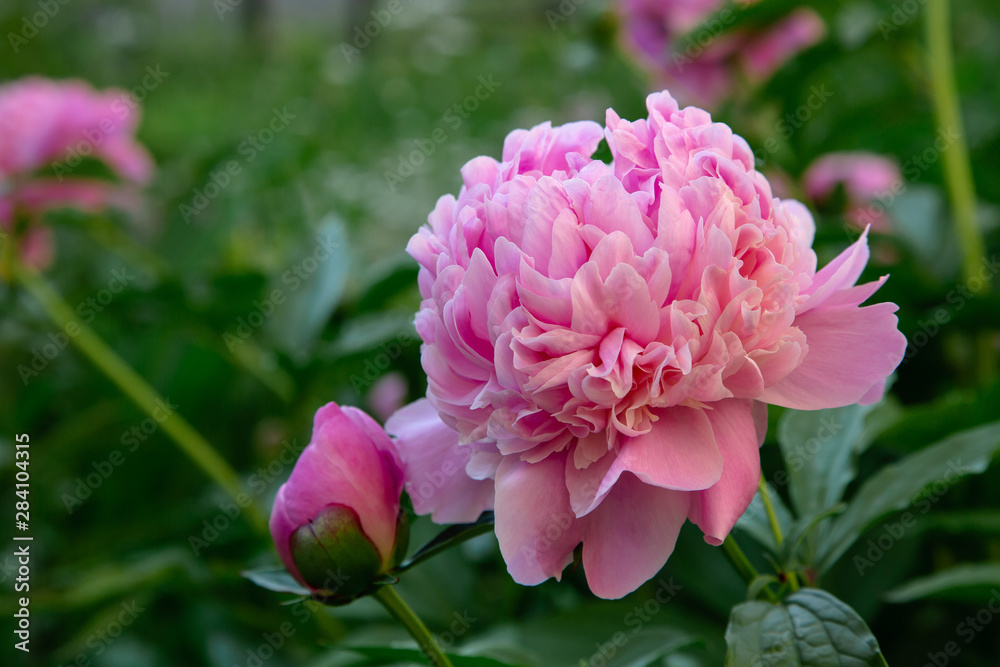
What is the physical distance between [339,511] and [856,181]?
0.75 meters

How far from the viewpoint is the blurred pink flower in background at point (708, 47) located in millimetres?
859

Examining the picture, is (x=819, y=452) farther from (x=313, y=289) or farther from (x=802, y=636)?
(x=313, y=289)

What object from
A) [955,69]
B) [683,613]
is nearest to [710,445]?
[683,613]

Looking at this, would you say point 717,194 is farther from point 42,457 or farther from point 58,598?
point 42,457

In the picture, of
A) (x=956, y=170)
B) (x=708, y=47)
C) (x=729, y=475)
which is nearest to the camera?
(x=729, y=475)

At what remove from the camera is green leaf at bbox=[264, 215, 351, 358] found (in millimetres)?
699

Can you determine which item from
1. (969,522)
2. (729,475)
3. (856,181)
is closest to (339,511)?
(729,475)

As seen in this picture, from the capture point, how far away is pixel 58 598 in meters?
0.72

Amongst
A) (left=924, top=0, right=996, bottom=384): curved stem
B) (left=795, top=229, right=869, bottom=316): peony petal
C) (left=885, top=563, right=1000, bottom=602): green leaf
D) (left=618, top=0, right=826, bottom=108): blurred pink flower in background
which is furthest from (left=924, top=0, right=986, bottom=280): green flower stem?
(left=795, top=229, right=869, bottom=316): peony petal

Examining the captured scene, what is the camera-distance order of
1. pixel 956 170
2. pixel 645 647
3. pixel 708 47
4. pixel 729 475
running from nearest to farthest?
pixel 729 475 → pixel 645 647 → pixel 956 170 → pixel 708 47

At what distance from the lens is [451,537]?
312mm

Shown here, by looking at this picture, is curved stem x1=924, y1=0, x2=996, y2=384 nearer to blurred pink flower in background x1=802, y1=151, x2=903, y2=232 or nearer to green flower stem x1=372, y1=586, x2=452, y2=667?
blurred pink flower in background x1=802, y1=151, x2=903, y2=232

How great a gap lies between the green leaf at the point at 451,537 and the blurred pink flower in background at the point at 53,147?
2.06ft

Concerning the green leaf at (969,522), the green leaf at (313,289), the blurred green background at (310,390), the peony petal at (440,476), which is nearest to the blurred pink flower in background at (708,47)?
the blurred green background at (310,390)
